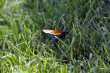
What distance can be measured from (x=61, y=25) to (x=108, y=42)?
1.65 ft

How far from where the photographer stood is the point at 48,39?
120 inches

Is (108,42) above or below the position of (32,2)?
below

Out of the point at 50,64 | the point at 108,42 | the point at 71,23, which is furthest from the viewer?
the point at 71,23

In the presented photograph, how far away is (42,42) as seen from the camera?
119 inches

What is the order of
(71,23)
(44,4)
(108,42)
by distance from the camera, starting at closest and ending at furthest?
(108,42), (71,23), (44,4)

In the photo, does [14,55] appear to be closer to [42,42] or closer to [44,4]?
[42,42]

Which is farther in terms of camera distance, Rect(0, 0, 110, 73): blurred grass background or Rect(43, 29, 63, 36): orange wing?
Rect(43, 29, 63, 36): orange wing

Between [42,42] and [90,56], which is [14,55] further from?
[90,56]

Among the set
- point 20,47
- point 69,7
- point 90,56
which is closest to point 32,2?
point 69,7

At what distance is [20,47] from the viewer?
288 cm

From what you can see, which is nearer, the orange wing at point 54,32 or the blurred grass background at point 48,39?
the blurred grass background at point 48,39

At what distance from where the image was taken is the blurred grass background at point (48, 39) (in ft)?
8.84

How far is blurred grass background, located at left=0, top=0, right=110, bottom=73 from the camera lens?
269cm

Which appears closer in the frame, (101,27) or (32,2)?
(101,27)
